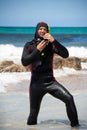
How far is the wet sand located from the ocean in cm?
11

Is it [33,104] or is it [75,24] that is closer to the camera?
[33,104]

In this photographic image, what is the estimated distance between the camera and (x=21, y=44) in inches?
173

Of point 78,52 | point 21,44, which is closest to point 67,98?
point 78,52

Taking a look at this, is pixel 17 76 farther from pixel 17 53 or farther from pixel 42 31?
pixel 42 31

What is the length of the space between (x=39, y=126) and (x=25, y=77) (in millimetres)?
948

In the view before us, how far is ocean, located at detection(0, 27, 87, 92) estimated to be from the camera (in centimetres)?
323

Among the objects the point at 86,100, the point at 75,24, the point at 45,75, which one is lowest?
the point at 86,100

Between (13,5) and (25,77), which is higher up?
(13,5)

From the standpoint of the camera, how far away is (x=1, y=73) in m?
3.40

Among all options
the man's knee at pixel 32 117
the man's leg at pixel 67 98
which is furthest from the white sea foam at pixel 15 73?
the man's leg at pixel 67 98

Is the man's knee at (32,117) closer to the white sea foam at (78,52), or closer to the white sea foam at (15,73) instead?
the white sea foam at (15,73)

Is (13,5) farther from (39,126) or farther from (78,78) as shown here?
(39,126)

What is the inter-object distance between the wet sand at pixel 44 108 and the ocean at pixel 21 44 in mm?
108

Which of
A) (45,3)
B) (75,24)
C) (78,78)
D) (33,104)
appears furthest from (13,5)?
(33,104)
